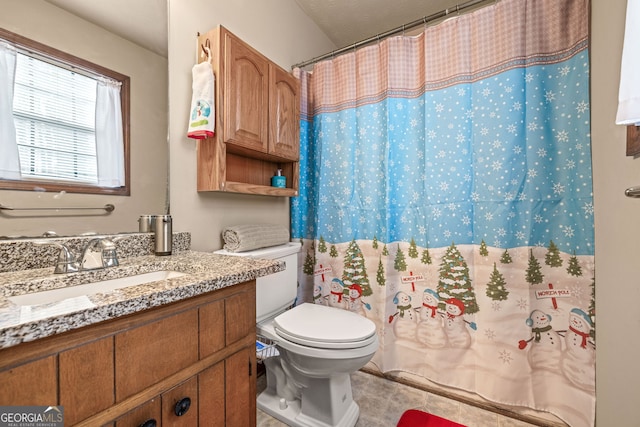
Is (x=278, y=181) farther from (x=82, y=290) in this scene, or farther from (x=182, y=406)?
(x=182, y=406)

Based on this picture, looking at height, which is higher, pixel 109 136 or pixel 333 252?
pixel 109 136

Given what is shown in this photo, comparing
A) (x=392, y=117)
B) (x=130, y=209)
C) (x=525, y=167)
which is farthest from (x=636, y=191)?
(x=130, y=209)

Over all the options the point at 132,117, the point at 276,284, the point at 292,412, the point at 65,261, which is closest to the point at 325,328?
the point at 276,284

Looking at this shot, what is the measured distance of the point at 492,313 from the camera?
53.4 inches

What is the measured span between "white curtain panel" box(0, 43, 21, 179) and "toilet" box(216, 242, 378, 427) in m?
0.79

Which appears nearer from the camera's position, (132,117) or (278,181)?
(132,117)

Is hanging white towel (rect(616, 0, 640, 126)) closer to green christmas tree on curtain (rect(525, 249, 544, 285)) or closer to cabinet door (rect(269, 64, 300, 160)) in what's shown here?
green christmas tree on curtain (rect(525, 249, 544, 285))

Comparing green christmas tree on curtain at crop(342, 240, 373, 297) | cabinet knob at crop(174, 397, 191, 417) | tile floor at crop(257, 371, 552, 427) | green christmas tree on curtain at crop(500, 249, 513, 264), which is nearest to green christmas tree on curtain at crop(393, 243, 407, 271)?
green christmas tree on curtain at crop(342, 240, 373, 297)

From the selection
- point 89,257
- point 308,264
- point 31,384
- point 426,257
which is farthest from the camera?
point 308,264

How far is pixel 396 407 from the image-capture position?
1402mm

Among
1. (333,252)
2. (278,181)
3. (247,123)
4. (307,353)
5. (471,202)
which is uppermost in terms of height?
(247,123)

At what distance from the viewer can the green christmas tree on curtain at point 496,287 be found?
1.33 meters

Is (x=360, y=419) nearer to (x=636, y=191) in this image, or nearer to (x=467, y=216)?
(x=467, y=216)

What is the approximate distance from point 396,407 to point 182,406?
1.17 meters
